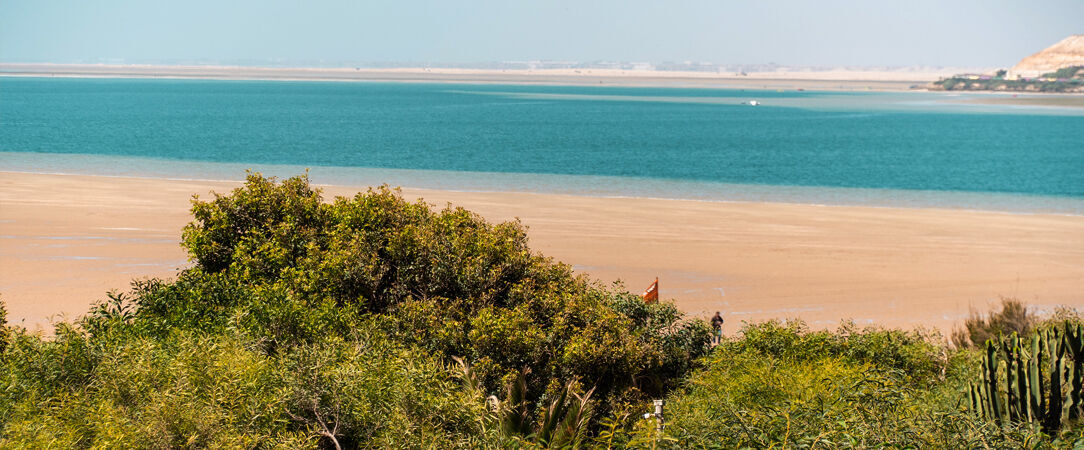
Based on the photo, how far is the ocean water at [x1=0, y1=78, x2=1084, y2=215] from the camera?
188 feet

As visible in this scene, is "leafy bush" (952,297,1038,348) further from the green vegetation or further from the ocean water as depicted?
the ocean water

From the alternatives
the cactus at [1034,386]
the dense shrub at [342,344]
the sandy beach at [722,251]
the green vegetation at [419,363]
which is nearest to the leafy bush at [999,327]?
the green vegetation at [419,363]

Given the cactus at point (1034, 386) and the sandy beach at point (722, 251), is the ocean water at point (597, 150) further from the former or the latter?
the cactus at point (1034, 386)

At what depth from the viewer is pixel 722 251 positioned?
33.2m

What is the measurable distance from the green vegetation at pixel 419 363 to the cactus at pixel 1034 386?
291 millimetres

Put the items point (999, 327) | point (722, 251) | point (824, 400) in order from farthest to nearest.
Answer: point (722, 251), point (999, 327), point (824, 400)

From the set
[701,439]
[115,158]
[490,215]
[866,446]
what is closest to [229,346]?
[701,439]

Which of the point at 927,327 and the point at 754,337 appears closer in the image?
the point at 754,337

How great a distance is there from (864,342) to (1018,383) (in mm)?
5190

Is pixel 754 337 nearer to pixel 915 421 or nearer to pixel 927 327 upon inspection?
pixel 915 421

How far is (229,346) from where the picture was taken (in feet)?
36.9

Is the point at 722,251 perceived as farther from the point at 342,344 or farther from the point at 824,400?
the point at 342,344

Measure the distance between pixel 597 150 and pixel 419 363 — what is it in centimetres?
→ 6905

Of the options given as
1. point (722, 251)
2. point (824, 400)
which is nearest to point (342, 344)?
point (824, 400)
